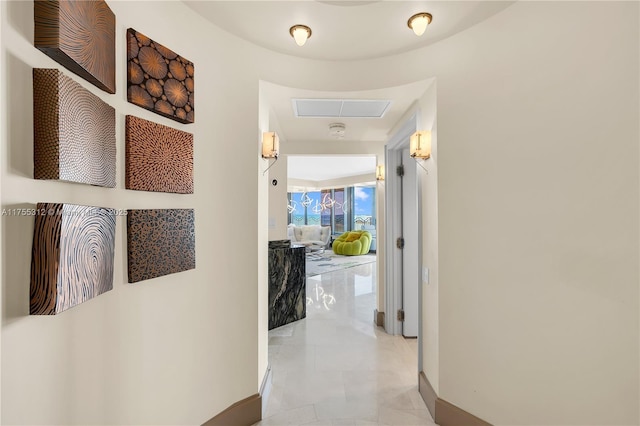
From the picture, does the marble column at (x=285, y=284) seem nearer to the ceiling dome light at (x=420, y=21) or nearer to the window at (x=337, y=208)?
the ceiling dome light at (x=420, y=21)

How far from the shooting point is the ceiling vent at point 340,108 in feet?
7.78

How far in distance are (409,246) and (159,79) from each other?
2.74 meters

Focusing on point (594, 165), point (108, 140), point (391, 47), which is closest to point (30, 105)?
point (108, 140)

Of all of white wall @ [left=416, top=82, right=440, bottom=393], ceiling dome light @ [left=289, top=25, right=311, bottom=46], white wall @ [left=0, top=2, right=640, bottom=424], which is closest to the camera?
white wall @ [left=0, top=2, right=640, bottom=424]

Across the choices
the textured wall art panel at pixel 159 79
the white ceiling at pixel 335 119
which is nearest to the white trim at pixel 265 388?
the textured wall art panel at pixel 159 79

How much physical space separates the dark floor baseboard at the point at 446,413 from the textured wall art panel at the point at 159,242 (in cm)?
178

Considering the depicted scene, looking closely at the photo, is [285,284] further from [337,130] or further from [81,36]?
[81,36]

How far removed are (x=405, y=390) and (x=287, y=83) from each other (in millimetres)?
2496

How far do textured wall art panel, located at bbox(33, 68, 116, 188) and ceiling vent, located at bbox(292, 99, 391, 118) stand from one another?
1.53 metres

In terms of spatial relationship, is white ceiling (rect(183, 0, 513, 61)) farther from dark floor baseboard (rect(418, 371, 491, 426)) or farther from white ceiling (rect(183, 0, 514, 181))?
dark floor baseboard (rect(418, 371, 491, 426))

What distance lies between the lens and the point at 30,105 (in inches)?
35.6

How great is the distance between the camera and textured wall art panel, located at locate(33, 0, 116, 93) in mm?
909

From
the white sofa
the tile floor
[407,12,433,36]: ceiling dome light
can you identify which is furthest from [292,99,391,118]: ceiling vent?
the white sofa

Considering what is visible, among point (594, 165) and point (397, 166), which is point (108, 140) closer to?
point (594, 165)
